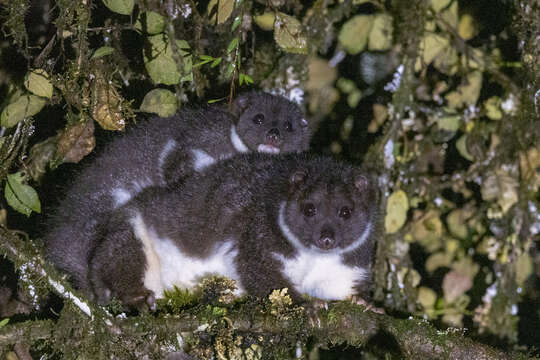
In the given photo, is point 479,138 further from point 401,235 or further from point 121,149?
point 121,149

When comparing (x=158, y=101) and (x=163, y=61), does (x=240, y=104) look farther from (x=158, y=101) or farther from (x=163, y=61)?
(x=163, y=61)

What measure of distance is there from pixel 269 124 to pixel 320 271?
1.56m

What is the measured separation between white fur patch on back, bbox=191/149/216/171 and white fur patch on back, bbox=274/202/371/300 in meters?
0.84

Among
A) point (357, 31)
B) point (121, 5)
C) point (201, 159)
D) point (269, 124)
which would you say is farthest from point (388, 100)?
point (121, 5)

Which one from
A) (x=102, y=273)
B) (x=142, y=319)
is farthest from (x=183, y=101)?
(x=142, y=319)

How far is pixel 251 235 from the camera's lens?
3.39m

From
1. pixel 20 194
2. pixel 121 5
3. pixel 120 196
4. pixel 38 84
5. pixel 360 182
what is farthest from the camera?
pixel 120 196

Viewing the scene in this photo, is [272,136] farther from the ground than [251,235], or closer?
farther from the ground

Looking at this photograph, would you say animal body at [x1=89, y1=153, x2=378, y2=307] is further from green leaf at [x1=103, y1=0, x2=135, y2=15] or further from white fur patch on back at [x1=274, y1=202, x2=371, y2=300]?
green leaf at [x1=103, y1=0, x2=135, y2=15]

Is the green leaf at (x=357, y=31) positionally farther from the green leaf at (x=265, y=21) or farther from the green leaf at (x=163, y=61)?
the green leaf at (x=163, y=61)

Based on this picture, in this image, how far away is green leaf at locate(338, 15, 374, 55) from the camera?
4562 millimetres

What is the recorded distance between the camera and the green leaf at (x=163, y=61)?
3.46 meters

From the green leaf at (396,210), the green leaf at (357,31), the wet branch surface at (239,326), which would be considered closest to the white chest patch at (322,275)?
the wet branch surface at (239,326)

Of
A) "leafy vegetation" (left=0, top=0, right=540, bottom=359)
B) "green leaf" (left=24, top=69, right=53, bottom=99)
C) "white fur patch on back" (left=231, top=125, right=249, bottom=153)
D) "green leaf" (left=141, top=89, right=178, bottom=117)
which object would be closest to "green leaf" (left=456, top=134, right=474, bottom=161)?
"leafy vegetation" (left=0, top=0, right=540, bottom=359)
